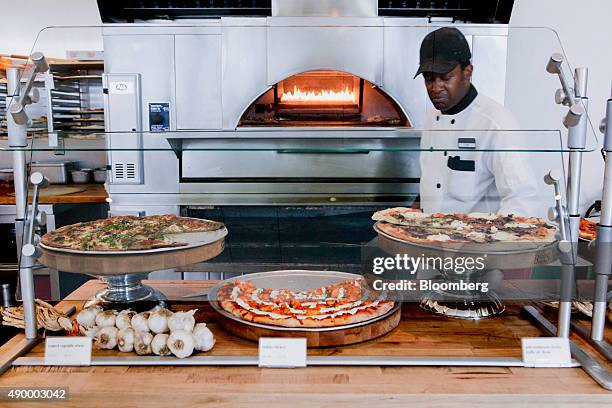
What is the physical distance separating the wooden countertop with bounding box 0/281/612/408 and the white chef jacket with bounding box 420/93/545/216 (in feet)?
1.21

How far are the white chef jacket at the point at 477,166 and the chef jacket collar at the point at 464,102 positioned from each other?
13 millimetres

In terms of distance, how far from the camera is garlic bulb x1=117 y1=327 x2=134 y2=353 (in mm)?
1340

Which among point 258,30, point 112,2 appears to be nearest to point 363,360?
point 258,30

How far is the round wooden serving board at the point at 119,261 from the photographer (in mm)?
1303

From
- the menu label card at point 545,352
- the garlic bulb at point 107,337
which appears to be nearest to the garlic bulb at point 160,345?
the garlic bulb at point 107,337

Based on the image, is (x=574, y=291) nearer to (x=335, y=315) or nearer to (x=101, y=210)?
(x=335, y=315)

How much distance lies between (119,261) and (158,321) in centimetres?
18

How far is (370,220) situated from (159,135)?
57cm

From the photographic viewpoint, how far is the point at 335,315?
137cm

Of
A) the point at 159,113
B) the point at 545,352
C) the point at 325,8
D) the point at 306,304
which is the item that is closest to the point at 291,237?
the point at 306,304

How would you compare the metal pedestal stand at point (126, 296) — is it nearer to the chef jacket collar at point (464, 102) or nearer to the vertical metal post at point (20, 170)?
the vertical metal post at point (20, 170)

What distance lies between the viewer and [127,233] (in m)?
1.38

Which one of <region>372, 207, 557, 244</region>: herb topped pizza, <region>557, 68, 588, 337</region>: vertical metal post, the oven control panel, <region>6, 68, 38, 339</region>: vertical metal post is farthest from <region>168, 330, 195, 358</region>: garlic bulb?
the oven control panel

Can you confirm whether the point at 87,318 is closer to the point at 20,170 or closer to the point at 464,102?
the point at 20,170
